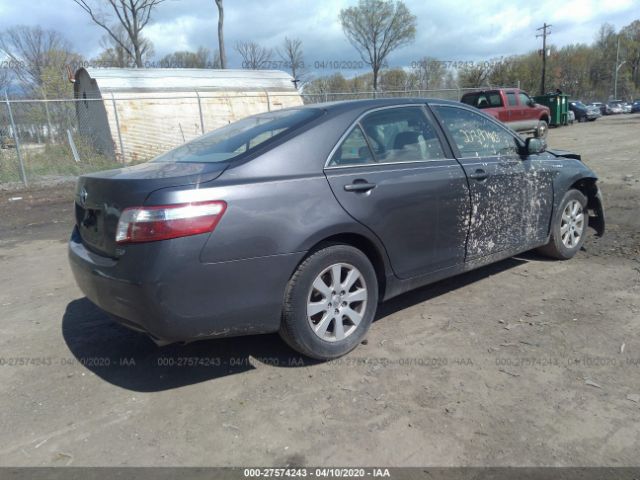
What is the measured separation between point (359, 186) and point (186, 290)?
128cm

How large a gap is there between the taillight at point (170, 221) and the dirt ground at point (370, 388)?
40.0 inches

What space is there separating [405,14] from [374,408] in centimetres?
5468

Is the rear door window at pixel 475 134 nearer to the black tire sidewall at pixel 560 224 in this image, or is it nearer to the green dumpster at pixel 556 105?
the black tire sidewall at pixel 560 224

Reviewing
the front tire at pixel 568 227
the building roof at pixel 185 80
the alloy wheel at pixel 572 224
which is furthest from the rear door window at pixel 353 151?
the building roof at pixel 185 80

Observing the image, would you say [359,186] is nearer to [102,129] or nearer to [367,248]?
[367,248]

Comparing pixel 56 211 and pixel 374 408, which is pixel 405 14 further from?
pixel 374 408

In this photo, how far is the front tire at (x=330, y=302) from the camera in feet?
9.73

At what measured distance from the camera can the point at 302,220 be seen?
2906 mm

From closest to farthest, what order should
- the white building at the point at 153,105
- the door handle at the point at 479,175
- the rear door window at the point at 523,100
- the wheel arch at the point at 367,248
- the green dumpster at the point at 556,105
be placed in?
the wheel arch at the point at 367,248 < the door handle at the point at 479,175 < the white building at the point at 153,105 < the rear door window at the point at 523,100 < the green dumpster at the point at 556,105

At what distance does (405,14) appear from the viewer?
167 ft

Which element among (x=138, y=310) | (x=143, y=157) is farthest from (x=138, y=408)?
(x=143, y=157)

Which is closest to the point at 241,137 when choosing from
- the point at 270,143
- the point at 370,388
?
the point at 270,143

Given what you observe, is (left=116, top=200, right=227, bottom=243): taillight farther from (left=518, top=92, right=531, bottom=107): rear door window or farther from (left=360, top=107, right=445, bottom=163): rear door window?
(left=518, top=92, right=531, bottom=107): rear door window

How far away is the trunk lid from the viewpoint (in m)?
2.68
